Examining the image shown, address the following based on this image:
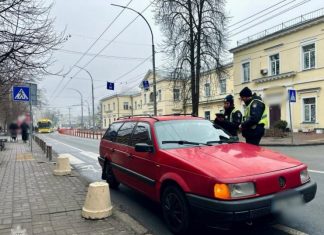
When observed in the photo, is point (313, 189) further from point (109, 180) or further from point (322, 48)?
point (322, 48)

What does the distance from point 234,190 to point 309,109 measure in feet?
86.5

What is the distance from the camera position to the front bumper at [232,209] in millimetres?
4074

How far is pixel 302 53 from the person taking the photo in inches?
1138

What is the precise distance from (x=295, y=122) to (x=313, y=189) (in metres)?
25.9

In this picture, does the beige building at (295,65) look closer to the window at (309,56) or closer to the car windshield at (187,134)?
the window at (309,56)

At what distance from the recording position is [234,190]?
4160mm

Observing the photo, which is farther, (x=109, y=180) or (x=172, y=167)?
(x=109, y=180)

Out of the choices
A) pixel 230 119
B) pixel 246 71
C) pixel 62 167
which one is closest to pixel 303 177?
pixel 230 119

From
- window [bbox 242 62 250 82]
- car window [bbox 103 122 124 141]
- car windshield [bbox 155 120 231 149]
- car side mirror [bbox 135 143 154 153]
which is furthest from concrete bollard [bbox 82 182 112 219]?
window [bbox 242 62 250 82]

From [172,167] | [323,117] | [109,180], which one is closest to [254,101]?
[172,167]

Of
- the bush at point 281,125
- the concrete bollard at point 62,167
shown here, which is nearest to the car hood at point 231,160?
the concrete bollard at point 62,167

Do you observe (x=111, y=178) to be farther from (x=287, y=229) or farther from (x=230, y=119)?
(x=287, y=229)

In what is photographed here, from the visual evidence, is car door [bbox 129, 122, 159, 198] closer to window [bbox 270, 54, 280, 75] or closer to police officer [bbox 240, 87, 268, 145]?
police officer [bbox 240, 87, 268, 145]

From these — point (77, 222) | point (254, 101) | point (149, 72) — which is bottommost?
point (77, 222)
